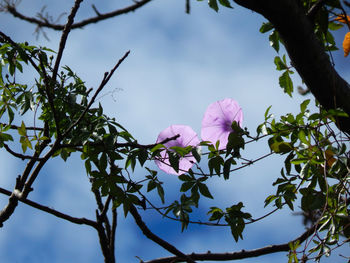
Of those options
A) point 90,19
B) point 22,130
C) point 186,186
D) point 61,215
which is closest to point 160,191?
point 186,186

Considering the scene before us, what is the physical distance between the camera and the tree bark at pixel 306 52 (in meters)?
1.32

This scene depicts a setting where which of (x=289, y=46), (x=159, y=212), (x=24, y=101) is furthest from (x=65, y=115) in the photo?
(x=289, y=46)

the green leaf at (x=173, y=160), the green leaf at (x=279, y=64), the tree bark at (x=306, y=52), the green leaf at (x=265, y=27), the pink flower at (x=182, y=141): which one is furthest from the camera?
the green leaf at (x=279, y=64)

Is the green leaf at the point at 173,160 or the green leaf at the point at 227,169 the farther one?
the green leaf at the point at 227,169

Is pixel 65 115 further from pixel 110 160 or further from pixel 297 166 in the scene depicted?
pixel 297 166

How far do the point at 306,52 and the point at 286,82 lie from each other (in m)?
0.74

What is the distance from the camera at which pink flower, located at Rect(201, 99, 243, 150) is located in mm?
1983

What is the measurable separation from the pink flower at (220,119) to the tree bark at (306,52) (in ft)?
1.58

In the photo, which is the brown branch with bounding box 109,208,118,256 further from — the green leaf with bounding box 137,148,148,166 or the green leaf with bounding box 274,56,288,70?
the green leaf with bounding box 274,56,288,70

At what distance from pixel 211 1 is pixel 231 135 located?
0.57 m

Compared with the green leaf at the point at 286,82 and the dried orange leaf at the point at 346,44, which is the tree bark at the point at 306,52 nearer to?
the dried orange leaf at the point at 346,44

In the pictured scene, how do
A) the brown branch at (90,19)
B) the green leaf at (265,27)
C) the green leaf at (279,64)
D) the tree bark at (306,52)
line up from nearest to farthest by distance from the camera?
the brown branch at (90,19) → the tree bark at (306,52) → the green leaf at (265,27) → the green leaf at (279,64)

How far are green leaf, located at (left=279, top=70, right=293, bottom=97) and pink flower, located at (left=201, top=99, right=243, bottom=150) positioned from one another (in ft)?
1.07

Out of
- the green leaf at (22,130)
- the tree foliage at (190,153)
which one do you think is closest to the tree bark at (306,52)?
the tree foliage at (190,153)
